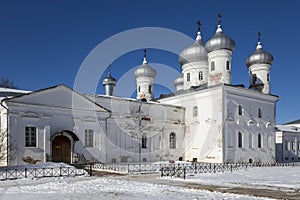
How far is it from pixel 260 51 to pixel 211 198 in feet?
82.1

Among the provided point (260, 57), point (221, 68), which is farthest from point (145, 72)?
point (260, 57)

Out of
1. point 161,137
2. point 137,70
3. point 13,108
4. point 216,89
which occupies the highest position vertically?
point 137,70

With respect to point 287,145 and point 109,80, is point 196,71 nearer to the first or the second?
point 109,80

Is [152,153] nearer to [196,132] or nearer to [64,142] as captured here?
[196,132]

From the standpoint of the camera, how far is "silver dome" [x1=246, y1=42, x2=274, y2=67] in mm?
→ 30906

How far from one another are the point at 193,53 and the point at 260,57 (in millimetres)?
6518

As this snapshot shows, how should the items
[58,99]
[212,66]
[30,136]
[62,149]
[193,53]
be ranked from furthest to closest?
[193,53], [212,66], [58,99], [62,149], [30,136]

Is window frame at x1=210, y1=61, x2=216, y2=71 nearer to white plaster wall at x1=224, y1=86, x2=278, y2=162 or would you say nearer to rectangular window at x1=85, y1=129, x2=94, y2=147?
white plaster wall at x1=224, y1=86, x2=278, y2=162

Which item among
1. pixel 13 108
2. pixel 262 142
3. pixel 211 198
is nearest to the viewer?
pixel 211 198

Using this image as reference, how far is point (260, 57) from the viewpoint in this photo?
31.0 m

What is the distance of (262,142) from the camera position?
29.4 m

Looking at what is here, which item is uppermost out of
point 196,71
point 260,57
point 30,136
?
point 260,57

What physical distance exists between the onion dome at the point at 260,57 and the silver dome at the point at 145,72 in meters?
10.2

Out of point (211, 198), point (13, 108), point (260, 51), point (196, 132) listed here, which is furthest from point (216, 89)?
point (211, 198)
